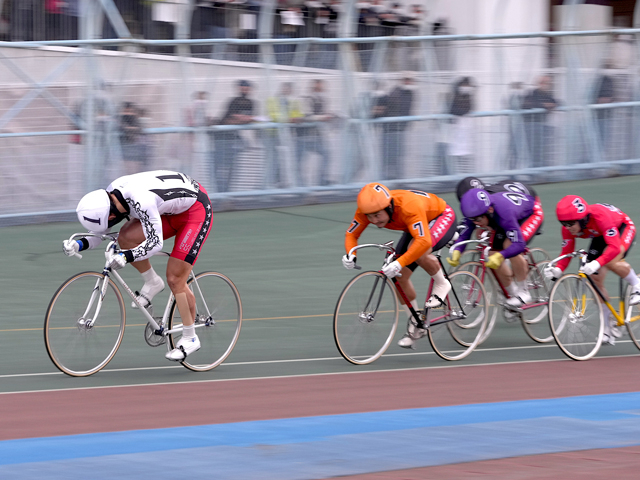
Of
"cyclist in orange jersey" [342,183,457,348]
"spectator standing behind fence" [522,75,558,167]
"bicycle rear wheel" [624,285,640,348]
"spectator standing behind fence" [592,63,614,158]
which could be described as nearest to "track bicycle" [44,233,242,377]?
"cyclist in orange jersey" [342,183,457,348]

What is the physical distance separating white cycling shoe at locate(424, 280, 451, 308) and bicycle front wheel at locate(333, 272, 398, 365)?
293 mm

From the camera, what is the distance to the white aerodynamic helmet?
726 centimetres

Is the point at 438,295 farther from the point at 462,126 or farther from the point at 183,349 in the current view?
the point at 462,126

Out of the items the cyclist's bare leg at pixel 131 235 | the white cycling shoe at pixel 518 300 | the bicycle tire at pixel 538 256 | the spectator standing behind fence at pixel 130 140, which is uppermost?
the spectator standing behind fence at pixel 130 140

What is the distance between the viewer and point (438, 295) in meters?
8.57

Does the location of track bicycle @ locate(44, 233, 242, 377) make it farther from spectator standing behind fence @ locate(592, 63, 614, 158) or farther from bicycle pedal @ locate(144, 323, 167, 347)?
spectator standing behind fence @ locate(592, 63, 614, 158)

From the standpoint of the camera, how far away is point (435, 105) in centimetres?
1602

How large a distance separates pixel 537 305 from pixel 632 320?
2.53 feet

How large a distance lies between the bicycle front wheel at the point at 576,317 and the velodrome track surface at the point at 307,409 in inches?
5.4

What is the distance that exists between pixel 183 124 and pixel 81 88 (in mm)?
1437

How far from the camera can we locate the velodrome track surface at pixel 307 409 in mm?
5516

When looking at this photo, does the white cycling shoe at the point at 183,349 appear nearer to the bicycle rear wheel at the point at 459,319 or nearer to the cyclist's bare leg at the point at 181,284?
the cyclist's bare leg at the point at 181,284

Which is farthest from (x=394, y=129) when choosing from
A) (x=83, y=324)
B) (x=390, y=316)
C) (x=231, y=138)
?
(x=83, y=324)

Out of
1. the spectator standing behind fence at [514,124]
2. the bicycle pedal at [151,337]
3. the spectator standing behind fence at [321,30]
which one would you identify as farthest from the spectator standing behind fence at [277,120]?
the bicycle pedal at [151,337]
